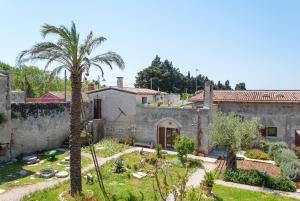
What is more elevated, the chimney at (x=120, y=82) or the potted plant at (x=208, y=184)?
the chimney at (x=120, y=82)

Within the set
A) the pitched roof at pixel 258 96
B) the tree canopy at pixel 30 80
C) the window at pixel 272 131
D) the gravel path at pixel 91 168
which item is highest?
the tree canopy at pixel 30 80

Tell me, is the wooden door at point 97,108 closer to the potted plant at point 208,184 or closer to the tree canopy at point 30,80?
the potted plant at point 208,184

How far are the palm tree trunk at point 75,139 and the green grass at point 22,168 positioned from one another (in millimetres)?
4623

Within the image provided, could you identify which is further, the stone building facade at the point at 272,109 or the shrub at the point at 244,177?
the stone building facade at the point at 272,109

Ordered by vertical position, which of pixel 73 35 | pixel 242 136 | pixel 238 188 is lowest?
pixel 238 188

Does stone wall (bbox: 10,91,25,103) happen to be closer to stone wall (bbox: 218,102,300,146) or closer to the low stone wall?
the low stone wall

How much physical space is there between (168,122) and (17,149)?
1383 centimetres

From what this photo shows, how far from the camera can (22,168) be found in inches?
818

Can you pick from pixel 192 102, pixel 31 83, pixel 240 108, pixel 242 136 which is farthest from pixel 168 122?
pixel 31 83

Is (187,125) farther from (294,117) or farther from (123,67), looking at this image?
(123,67)

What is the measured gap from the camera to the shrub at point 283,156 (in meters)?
21.5

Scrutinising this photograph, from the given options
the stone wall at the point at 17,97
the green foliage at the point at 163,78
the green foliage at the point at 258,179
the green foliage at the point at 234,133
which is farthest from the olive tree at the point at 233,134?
the green foliage at the point at 163,78

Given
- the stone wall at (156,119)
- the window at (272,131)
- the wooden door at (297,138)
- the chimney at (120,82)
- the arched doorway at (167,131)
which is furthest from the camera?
the chimney at (120,82)

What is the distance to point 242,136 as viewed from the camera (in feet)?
64.0
